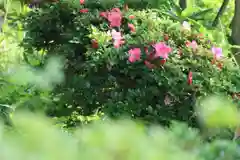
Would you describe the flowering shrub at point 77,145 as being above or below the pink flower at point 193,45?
below

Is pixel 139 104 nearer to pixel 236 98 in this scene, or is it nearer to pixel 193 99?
pixel 193 99

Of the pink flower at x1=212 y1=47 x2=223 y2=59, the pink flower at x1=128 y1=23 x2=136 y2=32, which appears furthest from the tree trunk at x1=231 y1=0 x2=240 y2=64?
the pink flower at x1=128 y1=23 x2=136 y2=32

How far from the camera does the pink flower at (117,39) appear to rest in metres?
2.69

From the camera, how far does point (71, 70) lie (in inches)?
119

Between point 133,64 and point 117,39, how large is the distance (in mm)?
243

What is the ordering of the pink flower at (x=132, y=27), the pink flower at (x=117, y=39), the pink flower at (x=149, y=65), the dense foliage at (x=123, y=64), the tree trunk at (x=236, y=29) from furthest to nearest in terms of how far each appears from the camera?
the tree trunk at (x=236, y=29) → the pink flower at (x=132, y=27) → the pink flower at (x=117, y=39) → the pink flower at (x=149, y=65) → the dense foliage at (x=123, y=64)

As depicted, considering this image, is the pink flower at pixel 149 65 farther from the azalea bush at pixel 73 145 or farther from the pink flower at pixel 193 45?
the azalea bush at pixel 73 145

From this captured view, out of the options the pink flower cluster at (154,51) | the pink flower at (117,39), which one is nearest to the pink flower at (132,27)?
the pink flower cluster at (154,51)

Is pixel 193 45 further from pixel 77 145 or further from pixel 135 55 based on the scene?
pixel 77 145

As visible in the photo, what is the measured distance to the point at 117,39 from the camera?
2709 mm

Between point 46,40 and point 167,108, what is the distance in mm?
1342

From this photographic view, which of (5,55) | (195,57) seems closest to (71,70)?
(5,55)

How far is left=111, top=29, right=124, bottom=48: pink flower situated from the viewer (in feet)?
8.81

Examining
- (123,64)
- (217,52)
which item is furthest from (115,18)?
(217,52)
